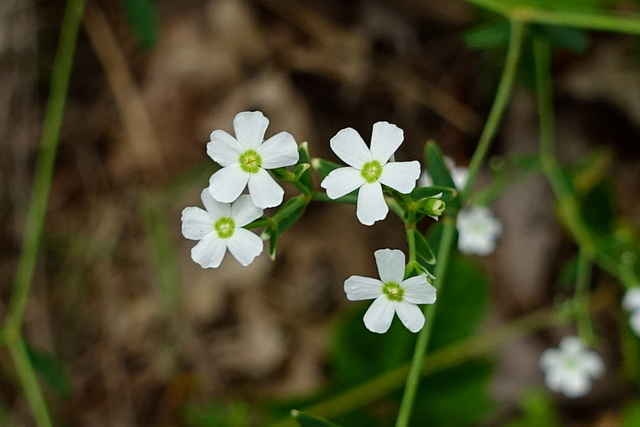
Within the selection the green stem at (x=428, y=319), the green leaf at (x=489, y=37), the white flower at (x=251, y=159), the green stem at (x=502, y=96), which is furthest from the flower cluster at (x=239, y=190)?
the green leaf at (x=489, y=37)

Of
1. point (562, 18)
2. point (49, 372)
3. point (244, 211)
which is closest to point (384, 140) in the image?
point (244, 211)

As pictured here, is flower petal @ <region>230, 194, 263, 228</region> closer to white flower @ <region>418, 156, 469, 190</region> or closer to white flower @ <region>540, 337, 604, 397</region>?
white flower @ <region>418, 156, 469, 190</region>

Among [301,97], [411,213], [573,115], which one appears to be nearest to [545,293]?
[573,115]

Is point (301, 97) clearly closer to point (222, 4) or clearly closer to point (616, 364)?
point (222, 4)

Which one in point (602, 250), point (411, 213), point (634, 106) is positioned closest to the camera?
point (411, 213)

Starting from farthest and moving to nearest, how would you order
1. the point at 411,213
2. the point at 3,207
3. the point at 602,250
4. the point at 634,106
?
the point at 3,207 → the point at 634,106 → the point at 602,250 → the point at 411,213

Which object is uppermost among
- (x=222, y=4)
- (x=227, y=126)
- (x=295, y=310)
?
(x=222, y=4)

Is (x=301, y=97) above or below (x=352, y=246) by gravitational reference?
above

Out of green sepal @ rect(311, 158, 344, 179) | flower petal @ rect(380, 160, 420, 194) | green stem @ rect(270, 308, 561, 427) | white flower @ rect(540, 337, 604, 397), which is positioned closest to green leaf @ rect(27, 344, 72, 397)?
green stem @ rect(270, 308, 561, 427)
